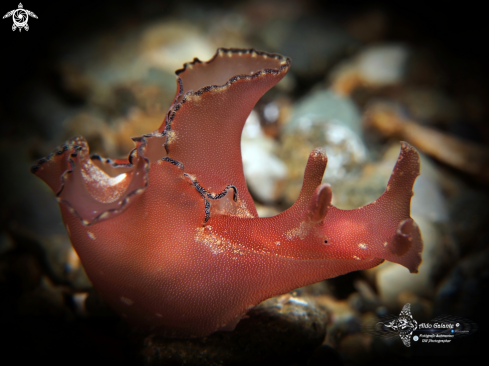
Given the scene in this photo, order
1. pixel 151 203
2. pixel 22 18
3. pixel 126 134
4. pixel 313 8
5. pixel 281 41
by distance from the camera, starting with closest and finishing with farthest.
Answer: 1. pixel 151 203
2. pixel 22 18
3. pixel 126 134
4. pixel 281 41
5. pixel 313 8

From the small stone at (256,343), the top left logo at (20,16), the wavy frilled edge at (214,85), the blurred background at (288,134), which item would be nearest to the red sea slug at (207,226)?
the wavy frilled edge at (214,85)

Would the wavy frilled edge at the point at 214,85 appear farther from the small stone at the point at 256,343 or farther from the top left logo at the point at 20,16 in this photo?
the top left logo at the point at 20,16

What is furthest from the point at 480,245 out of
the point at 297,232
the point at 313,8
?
the point at 313,8

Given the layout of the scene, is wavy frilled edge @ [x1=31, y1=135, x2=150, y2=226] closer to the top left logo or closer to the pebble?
the pebble

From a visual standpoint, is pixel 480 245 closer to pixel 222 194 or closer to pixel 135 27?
pixel 222 194

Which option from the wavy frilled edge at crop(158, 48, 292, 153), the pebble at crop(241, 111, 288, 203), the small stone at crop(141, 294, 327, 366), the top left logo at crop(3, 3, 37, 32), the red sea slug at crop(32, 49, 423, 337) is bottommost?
the small stone at crop(141, 294, 327, 366)

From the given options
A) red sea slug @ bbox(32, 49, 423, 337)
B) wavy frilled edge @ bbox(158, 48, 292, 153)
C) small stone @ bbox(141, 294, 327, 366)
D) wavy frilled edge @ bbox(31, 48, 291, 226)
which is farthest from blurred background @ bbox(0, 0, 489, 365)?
wavy frilled edge @ bbox(158, 48, 292, 153)
